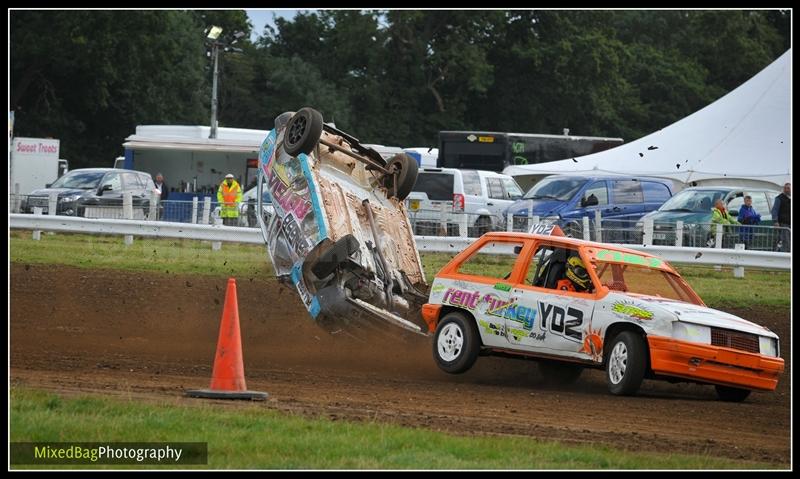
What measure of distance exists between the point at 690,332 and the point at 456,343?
7.66ft

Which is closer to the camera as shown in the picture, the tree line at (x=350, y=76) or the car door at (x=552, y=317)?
the car door at (x=552, y=317)

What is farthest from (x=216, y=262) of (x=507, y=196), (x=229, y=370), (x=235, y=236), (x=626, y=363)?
(x=229, y=370)

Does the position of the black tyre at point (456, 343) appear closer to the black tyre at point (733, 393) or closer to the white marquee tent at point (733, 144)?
the black tyre at point (733, 393)

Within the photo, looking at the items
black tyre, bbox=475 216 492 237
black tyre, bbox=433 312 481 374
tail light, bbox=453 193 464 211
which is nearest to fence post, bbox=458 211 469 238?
black tyre, bbox=475 216 492 237

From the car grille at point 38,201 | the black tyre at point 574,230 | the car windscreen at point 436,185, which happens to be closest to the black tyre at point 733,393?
the black tyre at point 574,230

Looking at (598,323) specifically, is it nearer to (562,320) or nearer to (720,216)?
(562,320)

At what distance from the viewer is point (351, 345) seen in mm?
14461

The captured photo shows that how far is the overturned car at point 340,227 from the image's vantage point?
13242 mm

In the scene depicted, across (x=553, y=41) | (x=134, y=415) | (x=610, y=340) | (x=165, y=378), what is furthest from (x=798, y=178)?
(x=553, y=41)

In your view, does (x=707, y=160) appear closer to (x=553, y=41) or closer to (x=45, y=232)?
(x=45, y=232)

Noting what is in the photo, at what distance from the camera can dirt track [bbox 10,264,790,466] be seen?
9.60 m

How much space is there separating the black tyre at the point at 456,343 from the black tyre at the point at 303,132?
2.54 m

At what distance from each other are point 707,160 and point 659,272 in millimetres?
17451

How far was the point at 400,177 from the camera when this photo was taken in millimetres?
15000
